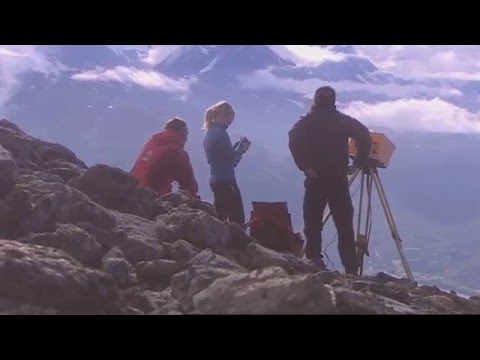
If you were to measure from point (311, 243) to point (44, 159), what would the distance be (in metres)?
3.43

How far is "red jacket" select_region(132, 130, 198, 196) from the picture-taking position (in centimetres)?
924

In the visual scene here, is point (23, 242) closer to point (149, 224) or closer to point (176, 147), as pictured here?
point (149, 224)

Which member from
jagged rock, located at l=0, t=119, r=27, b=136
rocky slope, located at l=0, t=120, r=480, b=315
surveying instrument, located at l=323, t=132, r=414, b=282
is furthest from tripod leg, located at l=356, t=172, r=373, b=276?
jagged rock, located at l=0, t=119, r=27, b=136

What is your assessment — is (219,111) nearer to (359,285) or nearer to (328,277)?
(328,277)

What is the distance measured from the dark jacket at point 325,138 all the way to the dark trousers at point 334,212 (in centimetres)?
15

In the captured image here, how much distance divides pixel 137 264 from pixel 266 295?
189 cm

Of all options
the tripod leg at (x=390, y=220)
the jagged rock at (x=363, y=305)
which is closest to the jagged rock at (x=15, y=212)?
the jagged rock at (x=363, y=305)

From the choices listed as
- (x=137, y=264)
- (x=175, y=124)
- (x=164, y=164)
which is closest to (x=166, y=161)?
(x=164, y=164)

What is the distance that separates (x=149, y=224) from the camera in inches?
277

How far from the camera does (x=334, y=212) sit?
8.38 metres

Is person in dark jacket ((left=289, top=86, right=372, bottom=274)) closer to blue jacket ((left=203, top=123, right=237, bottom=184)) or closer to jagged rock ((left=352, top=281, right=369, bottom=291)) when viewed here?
blue jacket ((left=203, top=123, right=237, bottom=184))

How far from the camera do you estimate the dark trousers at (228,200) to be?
30.1 ft

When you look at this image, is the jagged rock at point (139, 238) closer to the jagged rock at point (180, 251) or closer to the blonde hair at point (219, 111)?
the jagged rock at point (180, 251)
